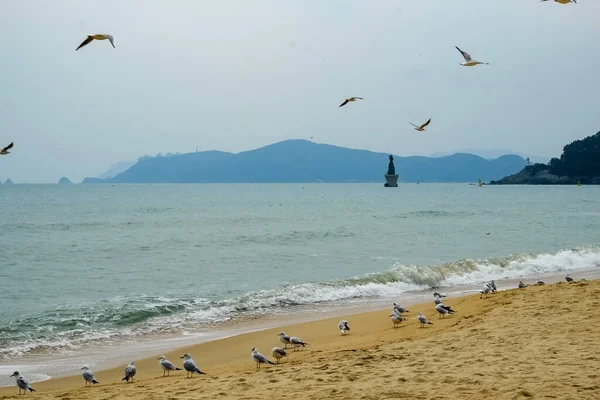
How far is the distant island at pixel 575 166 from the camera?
163625 mm

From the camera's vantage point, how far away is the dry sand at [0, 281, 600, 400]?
7082 millimetres

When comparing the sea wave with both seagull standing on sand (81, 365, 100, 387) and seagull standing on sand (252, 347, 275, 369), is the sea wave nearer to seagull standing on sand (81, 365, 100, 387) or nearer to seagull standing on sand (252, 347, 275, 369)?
seagull standing on sand (81, 365, 100, 387)

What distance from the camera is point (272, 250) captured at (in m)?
32.8

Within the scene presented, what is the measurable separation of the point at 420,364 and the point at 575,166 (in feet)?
582

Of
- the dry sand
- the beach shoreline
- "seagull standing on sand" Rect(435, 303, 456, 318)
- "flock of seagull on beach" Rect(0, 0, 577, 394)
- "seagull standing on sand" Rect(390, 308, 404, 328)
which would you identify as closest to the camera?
the dry sand

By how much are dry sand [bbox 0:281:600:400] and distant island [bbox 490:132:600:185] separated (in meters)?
166

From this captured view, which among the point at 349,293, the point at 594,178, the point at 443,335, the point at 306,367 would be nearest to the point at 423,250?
the point at 349,293

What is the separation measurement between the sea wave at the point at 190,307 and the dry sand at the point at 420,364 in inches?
118

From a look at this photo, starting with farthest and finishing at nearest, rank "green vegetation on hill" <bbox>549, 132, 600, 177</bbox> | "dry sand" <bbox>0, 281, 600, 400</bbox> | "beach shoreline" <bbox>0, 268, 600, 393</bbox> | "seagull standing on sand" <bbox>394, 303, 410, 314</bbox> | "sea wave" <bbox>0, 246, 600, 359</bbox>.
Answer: "green vegetation on hill" <bbox>549, 132, 600, 177</bbox> < "seagull standing on sand" <bbox>394, 303, 410, 314</bbox> < "sea wave" <bbox>0, 246, 600, 359</bbox> < "beach shoreline" <bbox>0, 268, 600, 393</bbox> < "dry sand" <bbox>0, 281, 600, 400</bbox>

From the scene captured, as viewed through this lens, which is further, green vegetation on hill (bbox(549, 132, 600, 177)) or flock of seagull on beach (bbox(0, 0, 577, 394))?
green vegetation on hill (bbox(549, 132, 600, 177))

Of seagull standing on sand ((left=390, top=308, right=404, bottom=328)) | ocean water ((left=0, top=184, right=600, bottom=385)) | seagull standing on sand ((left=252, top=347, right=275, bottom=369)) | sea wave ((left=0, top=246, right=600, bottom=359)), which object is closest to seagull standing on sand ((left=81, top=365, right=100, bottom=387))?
ocean water ((left=0, top=184, right=600, bottom=385))

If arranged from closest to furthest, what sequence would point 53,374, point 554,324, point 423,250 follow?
point 554,324
point 53,374
point 423,250

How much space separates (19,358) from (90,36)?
7.03 meters

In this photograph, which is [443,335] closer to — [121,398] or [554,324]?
[554,324]
